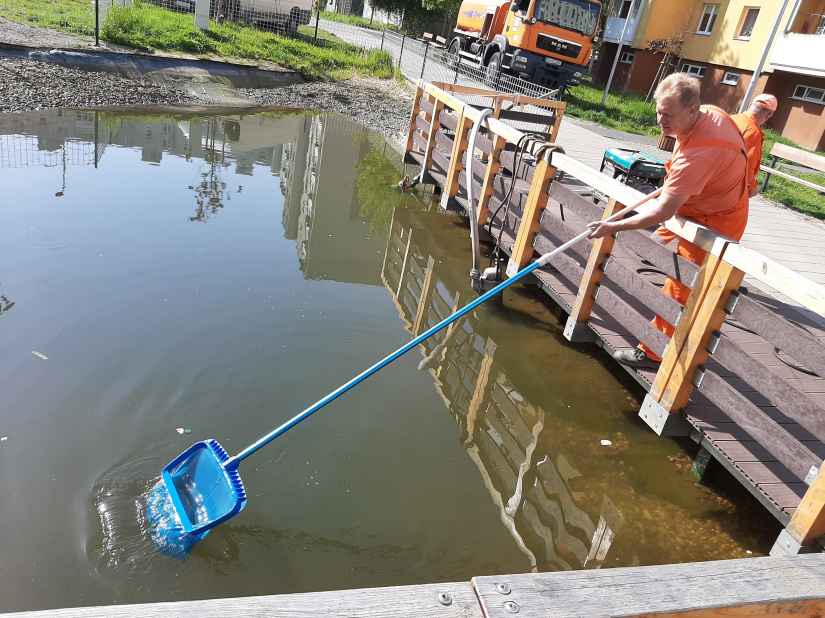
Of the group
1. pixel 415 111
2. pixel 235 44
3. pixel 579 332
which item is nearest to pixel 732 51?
pixel 235 44

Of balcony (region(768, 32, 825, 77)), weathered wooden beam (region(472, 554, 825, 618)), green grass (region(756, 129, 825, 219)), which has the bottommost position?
green grass (region(756, 129, 825, 219))

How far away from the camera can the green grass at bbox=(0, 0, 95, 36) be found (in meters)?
15.8

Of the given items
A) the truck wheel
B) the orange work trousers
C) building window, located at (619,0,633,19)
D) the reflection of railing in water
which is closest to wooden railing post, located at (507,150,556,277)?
the orange work trousers

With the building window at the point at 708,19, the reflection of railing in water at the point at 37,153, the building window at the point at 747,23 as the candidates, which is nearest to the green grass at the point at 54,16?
the reflection of railing in water at the point at 37,153

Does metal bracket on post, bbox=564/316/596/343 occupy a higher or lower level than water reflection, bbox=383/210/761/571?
higher

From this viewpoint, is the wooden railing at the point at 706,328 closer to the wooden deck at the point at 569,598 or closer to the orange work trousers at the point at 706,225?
the orange work trousers at the point at 706,225

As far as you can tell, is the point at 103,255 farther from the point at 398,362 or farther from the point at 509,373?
the point at 509,373

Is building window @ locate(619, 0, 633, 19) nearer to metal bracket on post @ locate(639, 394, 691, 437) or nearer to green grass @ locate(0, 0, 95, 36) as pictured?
green grass @ locate(0, 0, 95, 36)

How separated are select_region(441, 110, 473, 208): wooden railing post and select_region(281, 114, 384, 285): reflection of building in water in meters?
1.17

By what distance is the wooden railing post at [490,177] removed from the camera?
22.7 feet

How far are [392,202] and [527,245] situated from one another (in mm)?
3550

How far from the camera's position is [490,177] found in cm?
707

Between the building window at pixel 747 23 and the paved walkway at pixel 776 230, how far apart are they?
9.40 m

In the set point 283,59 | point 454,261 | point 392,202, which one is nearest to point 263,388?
point 454,261
